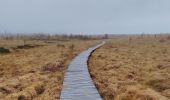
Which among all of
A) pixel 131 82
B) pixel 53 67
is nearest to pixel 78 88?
pixel 131 82

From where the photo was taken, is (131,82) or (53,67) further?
(53,67)

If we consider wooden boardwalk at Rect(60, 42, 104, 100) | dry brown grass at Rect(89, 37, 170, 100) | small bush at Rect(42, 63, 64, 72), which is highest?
wooden boardwalk at Rect(60, 42, 104, 100)

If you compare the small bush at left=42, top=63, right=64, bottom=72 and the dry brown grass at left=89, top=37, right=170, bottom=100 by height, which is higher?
the dry brown grass at left=89, top=37, right=170, bottom=100

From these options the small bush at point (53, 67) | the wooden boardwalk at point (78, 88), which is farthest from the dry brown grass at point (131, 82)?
the small bush at point (53, 67)

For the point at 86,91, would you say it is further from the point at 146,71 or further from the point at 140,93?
the point at 146,71

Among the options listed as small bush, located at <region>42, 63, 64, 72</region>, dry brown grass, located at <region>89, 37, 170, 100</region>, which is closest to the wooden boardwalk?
dry brown grass, located at <region>89, 37, 170, 100</region>

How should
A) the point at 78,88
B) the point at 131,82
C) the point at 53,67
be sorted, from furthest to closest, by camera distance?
1. the point at 53,67
2. the point at 131,82
3. the point at 78,88

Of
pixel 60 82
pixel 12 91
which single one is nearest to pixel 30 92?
pixel 12 91

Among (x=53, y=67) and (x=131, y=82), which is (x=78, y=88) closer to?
(x=131, y=82)

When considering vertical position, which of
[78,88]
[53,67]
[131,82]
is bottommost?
[53,67]

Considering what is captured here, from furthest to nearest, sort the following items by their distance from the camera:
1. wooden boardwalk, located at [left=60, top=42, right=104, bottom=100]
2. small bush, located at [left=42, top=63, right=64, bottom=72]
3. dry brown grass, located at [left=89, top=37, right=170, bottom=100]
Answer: small bush, located at [left=42, top=63, right=64, bottom=72] < dry brown grass, located at [left=89, top=37, right=170, bottom=100] < wooden boardwalk, located at [left=60, top=42, right=104, bottom=100]

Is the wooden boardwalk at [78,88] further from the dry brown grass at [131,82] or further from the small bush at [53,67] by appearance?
the small bush at [53,67]

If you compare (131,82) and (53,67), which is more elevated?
(131,82)

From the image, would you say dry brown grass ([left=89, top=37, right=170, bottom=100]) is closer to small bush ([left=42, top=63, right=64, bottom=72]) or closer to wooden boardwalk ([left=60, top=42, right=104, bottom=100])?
wooden boardwalk ([left=60, top=42, right=104, bottom=100])
